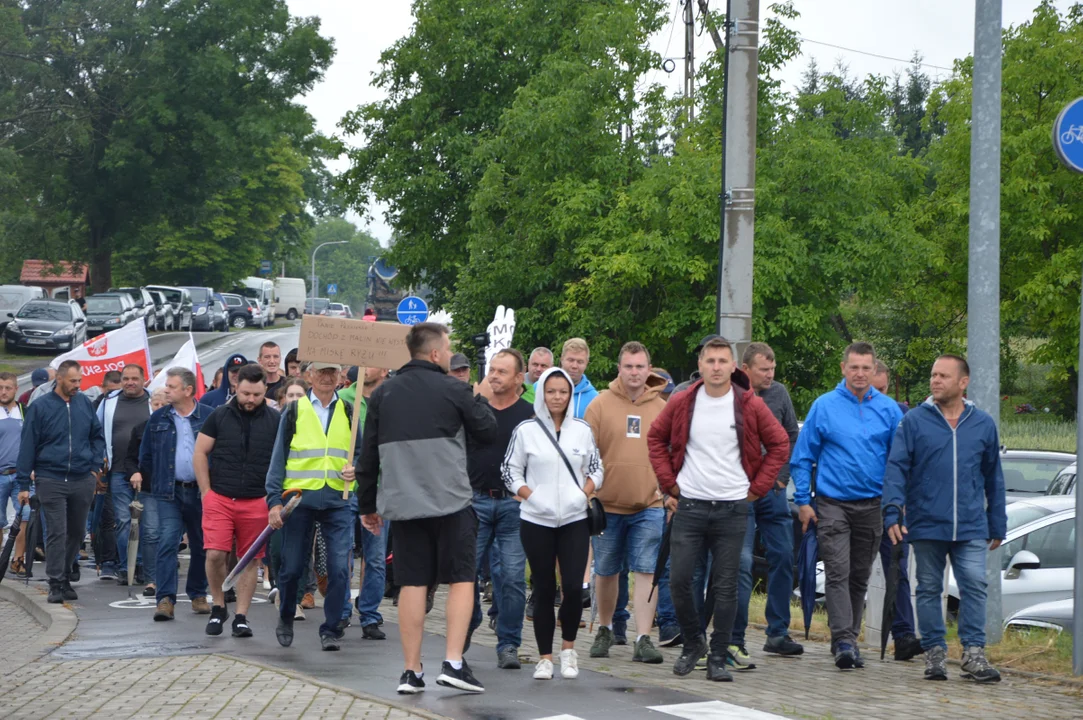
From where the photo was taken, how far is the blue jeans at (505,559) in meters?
8.57

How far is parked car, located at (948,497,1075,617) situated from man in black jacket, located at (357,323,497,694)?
5.68 m

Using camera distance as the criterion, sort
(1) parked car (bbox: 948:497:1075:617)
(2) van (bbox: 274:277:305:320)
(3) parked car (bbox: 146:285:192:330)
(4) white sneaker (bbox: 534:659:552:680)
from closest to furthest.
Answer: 1. (4) white sneaker (bbox: 534:659:552:680)
2. (1) parked car (bbox: 948:497:1075:617)
3. (3) parked car (bbox: 146:285:192:330)
4. (2) van (bbox: 274:277:305:320)

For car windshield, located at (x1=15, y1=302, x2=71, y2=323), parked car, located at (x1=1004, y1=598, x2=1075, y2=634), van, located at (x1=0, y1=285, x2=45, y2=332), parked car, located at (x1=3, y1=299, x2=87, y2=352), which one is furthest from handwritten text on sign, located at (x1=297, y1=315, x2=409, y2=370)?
van, located at (x1=0, y1=285, x2=45, y2=332)

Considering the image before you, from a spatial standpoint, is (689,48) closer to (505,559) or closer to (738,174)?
(738,174)

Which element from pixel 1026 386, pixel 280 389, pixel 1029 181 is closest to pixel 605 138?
pixel 1029 181

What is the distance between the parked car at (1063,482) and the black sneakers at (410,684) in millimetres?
9327

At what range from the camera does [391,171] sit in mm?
39250

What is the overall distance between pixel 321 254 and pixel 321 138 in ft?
446

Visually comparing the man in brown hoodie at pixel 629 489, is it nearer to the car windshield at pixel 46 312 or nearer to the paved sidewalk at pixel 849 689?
the paved sidewalk at pixel 849 689

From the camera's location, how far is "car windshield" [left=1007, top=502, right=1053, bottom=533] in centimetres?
1251

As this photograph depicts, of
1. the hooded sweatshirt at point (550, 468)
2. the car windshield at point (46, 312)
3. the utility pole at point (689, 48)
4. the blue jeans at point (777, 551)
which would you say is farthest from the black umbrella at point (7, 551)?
the car windshield at point (46, 312)

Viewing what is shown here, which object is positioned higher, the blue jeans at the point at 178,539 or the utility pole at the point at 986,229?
the utility pole at the point at 986,229

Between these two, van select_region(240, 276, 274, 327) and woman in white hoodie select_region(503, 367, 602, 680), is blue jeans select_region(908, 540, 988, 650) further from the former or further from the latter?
van select_region(240, 276, 274, 327)

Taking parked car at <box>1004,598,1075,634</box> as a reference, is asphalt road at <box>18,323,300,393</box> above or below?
above
